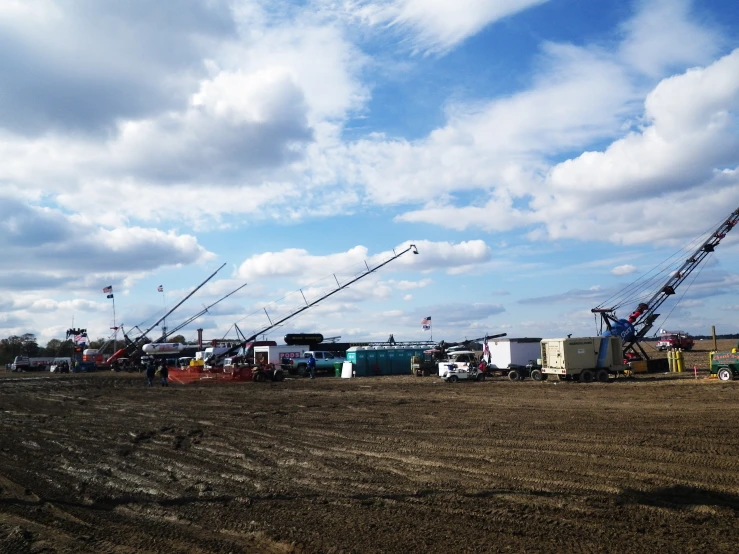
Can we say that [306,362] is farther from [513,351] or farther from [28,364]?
[28,364]

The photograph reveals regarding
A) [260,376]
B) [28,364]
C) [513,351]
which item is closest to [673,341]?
[513,351]

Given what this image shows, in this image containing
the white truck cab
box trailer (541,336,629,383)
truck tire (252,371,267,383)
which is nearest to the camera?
box trailer (541,336,629,383)

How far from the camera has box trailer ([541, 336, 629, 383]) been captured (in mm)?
36219

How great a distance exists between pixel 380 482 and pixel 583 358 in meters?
28.8

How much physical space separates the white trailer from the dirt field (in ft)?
76.2

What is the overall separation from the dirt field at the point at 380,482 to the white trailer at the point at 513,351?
23.2m

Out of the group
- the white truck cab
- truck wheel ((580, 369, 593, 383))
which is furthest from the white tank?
truck wheel ((580, 369, 593, 383))

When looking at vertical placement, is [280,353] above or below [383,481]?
above

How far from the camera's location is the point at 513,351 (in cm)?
4384

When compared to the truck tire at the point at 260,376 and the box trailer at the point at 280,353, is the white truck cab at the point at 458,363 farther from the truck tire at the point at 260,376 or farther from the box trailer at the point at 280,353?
the box trailer at the point at 280,353

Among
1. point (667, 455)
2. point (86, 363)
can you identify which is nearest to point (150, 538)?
point (667, 455)

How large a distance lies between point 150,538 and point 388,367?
46.7 meters

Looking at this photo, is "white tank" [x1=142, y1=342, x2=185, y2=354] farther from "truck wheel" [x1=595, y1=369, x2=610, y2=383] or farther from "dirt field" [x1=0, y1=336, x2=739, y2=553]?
"dirt field" [x1=0, y1=336, x2=739, y2=553]

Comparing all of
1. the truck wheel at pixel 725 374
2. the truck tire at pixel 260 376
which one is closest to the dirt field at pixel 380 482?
the truck wheel at pixel 725 374
